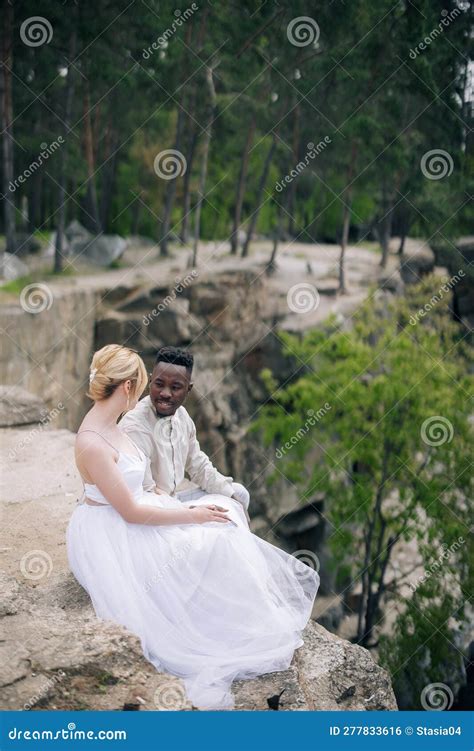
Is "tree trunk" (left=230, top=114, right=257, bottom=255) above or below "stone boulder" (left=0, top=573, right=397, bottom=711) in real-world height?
above

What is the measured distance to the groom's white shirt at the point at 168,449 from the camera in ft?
17.9

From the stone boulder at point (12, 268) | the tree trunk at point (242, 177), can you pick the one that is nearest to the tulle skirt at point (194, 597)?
the stone boulder at point (12, 268)

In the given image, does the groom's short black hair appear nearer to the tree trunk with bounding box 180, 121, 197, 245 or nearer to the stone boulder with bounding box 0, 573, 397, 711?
the stone boulder with bounding box 0, 573, 397, 711

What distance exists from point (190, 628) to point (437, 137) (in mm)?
28830

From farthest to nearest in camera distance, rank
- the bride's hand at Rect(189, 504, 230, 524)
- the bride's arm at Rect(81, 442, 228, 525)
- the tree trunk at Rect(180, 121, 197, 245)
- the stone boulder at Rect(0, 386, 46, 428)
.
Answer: the tree trunk at Rect(180, 121, 197, 245) → the stone boulder at Rect(0, 386, 46, 428) → the bride's hand at Rect(189, 504, 230, 524) → the bride's arm at Rect(81, 442, 228, 525)

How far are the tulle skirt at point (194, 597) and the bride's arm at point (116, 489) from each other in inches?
2.9

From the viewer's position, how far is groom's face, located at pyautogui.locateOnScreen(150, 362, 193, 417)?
5.29 metres

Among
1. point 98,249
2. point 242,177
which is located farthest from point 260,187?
point 98,249

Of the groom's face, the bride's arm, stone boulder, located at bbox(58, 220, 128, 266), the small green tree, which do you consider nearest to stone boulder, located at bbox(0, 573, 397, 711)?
the bride's arm

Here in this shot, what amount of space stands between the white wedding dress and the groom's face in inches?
20.8

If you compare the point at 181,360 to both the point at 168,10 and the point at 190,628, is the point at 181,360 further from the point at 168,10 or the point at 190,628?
the point at 168,10

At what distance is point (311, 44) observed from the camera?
28.5 m

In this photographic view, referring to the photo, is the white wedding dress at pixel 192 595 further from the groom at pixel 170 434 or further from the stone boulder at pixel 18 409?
the stone boulder at pixel 18 409

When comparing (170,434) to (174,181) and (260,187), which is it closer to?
(174,181)
